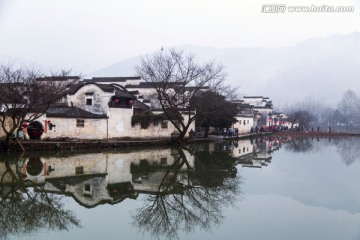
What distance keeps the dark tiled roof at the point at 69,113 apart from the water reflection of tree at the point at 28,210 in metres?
12.4

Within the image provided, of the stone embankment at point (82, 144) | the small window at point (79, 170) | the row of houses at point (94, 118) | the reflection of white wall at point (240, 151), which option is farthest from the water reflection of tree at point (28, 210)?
the reflection of white wall at point (240, 151)

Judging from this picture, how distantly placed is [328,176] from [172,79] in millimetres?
17302

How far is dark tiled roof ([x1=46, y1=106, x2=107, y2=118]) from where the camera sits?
2536cm

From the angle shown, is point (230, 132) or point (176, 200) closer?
point (176, 200)

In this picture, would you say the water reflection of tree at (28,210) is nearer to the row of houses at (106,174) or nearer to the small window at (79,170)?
the row of houses at (106,174)

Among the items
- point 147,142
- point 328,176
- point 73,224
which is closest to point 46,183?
point 73,224

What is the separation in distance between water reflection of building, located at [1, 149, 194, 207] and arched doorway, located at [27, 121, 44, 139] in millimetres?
5325

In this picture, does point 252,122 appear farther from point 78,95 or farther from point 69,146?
point 69,146

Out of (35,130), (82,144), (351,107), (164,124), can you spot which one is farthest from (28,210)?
A: (351,107)

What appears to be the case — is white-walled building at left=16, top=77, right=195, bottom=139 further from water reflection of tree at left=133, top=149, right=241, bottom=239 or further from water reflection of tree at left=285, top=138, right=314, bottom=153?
water reflection of tree at left=133, top=149, right=241, bottom=239

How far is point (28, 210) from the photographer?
9836 mm

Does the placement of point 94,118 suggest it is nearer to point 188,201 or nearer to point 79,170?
point 79,170

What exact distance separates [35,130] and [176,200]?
16897mm

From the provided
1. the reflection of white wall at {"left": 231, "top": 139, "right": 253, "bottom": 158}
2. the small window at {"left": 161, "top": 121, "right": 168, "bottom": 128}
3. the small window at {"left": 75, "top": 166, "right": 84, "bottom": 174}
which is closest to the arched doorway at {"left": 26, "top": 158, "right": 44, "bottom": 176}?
the small window at {"left": 75, "top": 166, "right": 84, "bottom": 174}
